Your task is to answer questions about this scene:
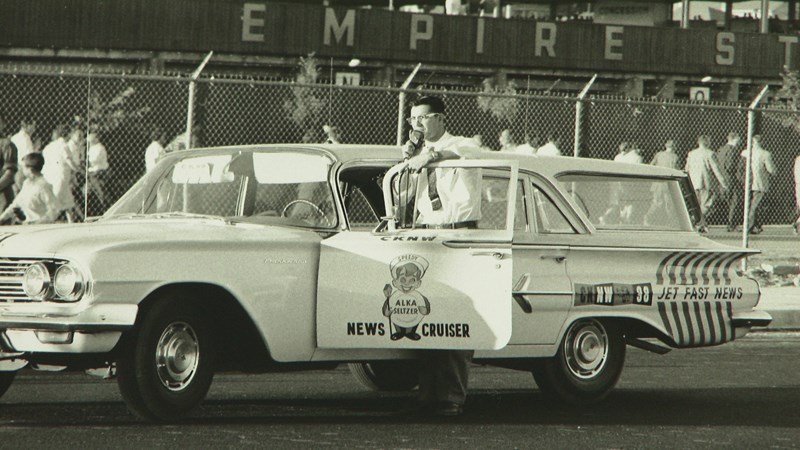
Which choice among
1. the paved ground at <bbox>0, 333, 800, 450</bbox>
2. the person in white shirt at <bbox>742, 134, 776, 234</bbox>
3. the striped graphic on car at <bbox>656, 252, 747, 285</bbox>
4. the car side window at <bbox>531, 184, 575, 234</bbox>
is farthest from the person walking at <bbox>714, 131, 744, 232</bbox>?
the car side window at <bbox>531, 184, 575, 234</bbox>

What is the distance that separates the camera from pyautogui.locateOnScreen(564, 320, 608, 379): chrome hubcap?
8539mm

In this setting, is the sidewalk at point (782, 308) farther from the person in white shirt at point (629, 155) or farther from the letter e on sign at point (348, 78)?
the letter e on sign at point (348, 78)

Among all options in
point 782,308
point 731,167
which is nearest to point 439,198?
point 782,308

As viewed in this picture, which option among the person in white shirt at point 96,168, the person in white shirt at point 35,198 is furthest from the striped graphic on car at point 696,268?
the person in white shirt at point 96,168

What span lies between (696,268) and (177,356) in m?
3.57

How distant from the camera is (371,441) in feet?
22.3

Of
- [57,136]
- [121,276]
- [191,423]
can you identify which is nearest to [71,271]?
[121,276]

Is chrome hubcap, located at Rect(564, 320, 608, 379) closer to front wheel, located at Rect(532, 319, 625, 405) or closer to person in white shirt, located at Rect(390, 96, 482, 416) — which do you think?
front wheel, located at Rect(532, 319, 625, 405)

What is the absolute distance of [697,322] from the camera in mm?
8883

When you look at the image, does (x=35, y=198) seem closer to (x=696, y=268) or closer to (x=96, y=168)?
(x=96, y=168)

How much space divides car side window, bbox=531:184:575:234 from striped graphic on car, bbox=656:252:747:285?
2.41ft

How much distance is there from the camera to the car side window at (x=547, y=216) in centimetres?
835

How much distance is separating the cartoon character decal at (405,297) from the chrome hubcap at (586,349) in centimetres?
148

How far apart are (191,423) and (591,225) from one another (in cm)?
285
